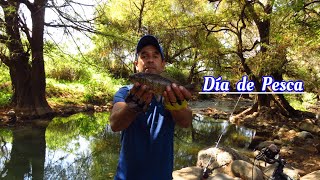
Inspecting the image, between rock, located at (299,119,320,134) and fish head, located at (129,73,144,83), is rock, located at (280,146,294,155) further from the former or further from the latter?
fish head, located at (129,73,144,83)

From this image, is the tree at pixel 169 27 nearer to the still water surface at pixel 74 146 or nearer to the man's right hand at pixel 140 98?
the still water surface at pixel 74 146

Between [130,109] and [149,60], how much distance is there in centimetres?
52

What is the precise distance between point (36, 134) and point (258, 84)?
11804 mm

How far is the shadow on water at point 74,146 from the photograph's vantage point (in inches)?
329

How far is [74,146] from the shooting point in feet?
35.9

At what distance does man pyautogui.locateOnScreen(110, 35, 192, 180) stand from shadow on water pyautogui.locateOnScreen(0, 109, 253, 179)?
594 cm

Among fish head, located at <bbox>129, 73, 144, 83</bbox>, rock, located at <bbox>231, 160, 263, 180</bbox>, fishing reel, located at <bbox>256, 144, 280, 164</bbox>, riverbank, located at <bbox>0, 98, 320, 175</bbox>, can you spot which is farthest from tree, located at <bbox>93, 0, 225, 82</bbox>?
fish head, located at <bbox>129, 73, 144, 83</bbox>

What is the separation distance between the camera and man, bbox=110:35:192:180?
2111 mm

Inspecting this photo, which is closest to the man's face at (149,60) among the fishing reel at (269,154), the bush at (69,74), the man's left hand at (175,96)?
the man's left hand at (175,96)

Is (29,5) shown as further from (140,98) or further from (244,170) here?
(140,98)

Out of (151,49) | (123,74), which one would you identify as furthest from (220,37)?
(151,49)

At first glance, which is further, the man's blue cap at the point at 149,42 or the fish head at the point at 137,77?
the man's blue cap at the point at 149,42

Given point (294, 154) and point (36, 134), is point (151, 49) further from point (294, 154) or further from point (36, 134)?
point (36, 134)

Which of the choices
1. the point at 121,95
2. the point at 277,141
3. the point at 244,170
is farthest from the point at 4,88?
the point at 121,95
